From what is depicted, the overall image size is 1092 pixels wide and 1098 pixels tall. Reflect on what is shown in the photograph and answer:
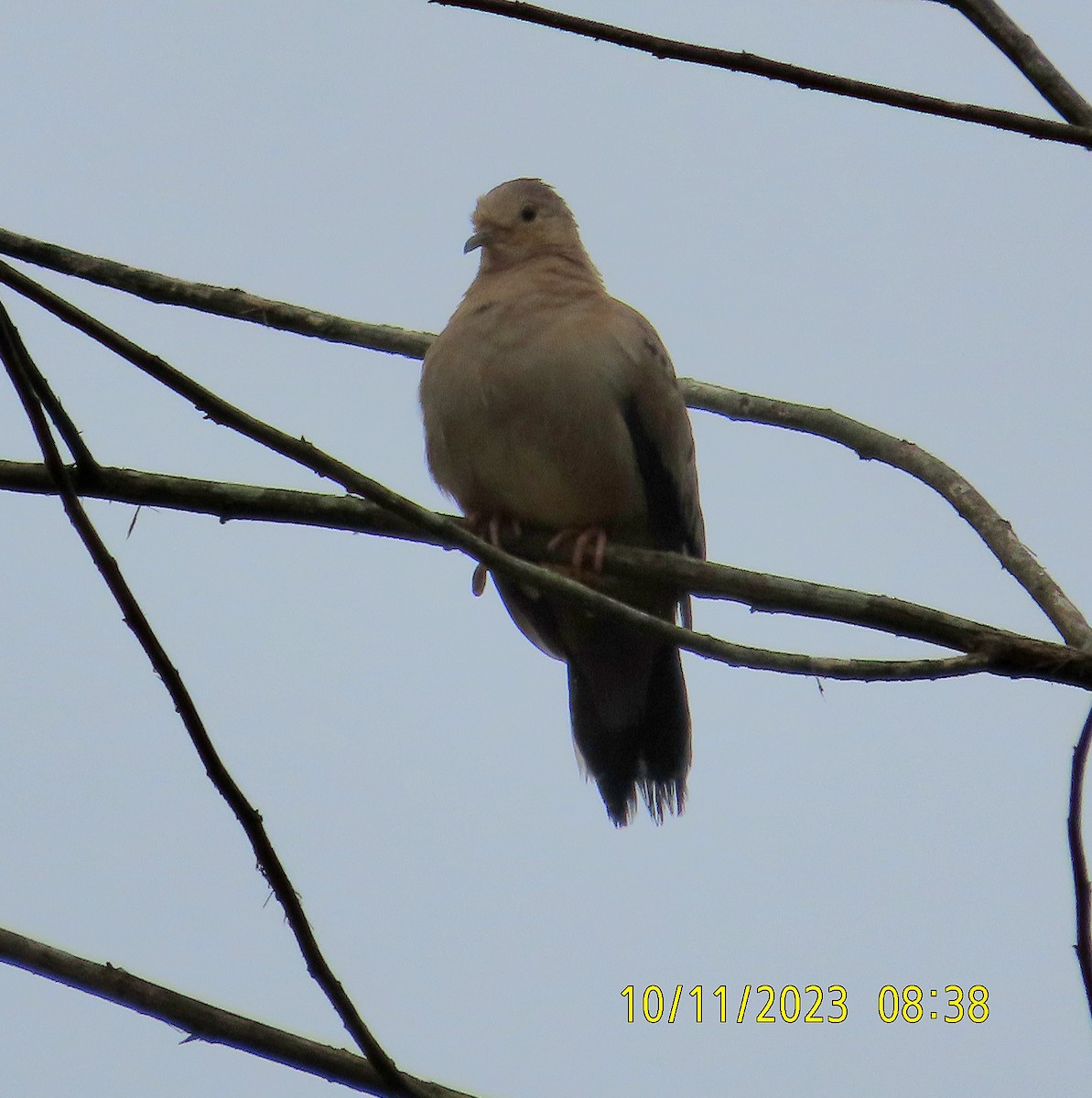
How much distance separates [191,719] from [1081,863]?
1544 millimetres

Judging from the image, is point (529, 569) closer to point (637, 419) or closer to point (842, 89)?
point (842, 89)

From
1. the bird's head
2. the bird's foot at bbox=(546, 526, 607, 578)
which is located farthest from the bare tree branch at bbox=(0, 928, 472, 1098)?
the bird's head

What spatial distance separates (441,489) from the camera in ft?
17.7

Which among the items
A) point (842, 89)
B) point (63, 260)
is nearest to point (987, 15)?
point (842, 89)

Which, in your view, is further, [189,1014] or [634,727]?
[634,727]

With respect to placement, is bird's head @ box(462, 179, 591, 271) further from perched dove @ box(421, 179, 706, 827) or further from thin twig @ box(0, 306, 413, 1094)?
thin twig @ box(0, 306, 413, 1094)

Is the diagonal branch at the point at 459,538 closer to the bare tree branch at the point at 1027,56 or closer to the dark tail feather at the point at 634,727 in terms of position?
the bare tree branch at the point at 1027,56

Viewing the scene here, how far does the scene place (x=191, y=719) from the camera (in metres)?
2.63

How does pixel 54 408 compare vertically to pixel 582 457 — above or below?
below

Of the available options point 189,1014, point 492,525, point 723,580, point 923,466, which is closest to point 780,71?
point 723,580

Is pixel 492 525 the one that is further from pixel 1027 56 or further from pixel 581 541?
pixel 1027 56

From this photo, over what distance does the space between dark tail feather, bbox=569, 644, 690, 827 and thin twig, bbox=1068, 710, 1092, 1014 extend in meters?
2.77

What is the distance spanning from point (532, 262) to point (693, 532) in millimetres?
1194

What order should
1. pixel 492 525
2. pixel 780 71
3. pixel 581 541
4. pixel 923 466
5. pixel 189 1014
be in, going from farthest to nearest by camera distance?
Answer: pixel 492 525 < pixel 581 541 < pixel 923 466 < pixel 189 1014 < pixel 780 71
